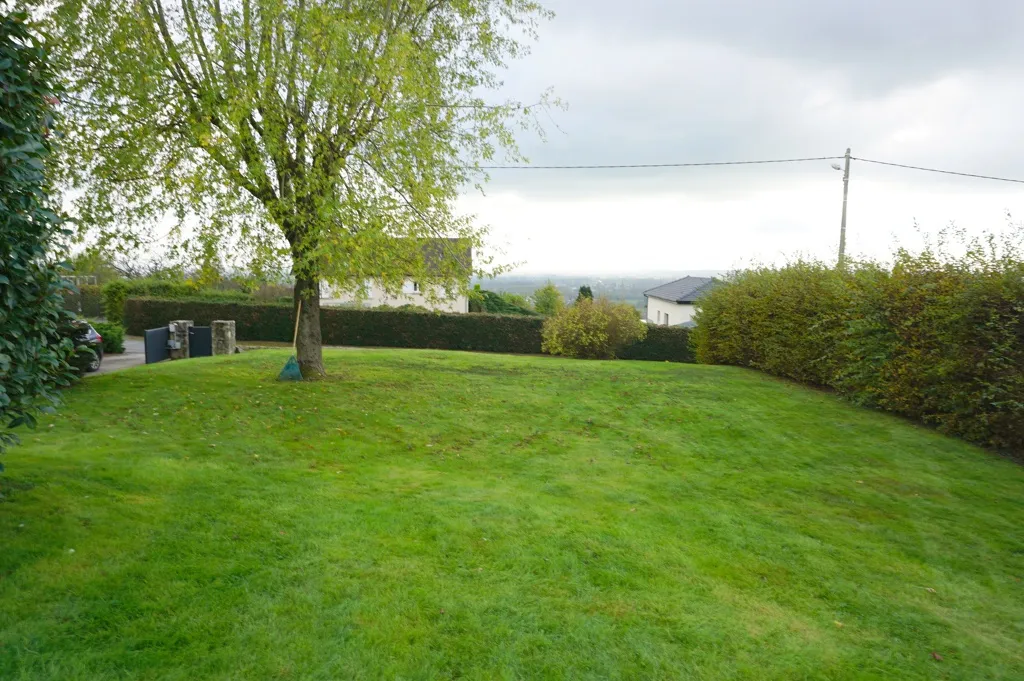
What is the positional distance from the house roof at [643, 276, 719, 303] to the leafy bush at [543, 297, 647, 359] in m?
18.8

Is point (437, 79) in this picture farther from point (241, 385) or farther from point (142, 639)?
point (142, 639)

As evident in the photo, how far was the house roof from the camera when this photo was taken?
4584cm

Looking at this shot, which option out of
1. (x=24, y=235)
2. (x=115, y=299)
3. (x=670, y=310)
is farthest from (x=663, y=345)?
(x=24, y=235)

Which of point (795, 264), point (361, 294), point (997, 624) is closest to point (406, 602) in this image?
point (997, 624)

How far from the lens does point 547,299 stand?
168ft

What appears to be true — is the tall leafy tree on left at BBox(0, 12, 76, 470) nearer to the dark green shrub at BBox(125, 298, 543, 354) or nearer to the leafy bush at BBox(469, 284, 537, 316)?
the dark green shrub at BBox(125, 298, 543, 354)

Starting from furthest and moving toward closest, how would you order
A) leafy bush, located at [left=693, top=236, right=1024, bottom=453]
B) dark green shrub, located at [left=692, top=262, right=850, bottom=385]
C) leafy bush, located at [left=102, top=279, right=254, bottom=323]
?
1. leafy bush, located at [left=102, top=279, right=254, bottom=323]
2. dark green shrub, located at [left=692, top=262, right=850, bottom=385]
3. leafy bush, located at [left=693, top=236, right=1024, bottom=453]

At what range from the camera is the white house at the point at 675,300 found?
1802 inches

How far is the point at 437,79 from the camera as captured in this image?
40.9ft

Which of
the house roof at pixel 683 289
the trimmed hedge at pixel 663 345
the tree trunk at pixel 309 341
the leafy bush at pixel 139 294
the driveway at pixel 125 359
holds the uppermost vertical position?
the house roof at pixel 683 289

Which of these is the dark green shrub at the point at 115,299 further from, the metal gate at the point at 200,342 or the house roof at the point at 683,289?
the house roof at the point at 683,289

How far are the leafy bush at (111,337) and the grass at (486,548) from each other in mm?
13258

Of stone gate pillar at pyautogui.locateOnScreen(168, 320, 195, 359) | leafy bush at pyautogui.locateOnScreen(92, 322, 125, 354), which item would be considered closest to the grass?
stone gate pillar at pyautogui.locateOnScreen(168, 320, 195, 359)

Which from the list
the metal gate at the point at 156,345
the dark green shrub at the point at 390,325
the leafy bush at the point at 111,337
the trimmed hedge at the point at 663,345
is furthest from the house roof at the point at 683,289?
the leafy bush at the point at 111,337
